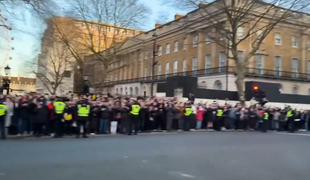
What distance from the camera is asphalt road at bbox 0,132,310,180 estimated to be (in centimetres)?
762

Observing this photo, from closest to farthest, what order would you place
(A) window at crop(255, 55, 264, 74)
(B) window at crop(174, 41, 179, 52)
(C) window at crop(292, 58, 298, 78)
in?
(A) window at crop(255, 55, 264, 74) → (C) window at crop(292, 58, 298, 78) → (B) window at crop(174, 41, 179, 52)

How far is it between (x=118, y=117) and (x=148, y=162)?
895cm

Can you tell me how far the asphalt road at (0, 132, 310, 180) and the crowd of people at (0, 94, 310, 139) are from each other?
3.31 m

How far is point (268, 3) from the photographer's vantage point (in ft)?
107

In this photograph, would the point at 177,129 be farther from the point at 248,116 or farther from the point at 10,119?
the point at 10,119

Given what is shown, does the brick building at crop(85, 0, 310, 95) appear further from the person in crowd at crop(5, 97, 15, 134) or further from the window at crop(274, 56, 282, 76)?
the person in crowd at crop(5, 97, 15, 134)

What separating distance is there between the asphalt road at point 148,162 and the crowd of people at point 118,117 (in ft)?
10.8

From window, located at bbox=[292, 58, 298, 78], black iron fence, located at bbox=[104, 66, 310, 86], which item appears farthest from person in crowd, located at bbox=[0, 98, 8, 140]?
window, located at bbox=[292, 58, 298, 78]

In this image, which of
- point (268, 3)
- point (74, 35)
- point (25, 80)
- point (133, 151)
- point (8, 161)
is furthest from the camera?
point (25, 80)

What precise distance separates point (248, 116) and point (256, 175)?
16199 millimetres

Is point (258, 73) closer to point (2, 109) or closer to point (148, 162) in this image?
point (2, 109)

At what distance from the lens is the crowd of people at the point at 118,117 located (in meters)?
15.3

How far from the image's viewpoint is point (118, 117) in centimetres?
1809

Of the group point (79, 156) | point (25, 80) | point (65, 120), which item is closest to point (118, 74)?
point (25, 80)
